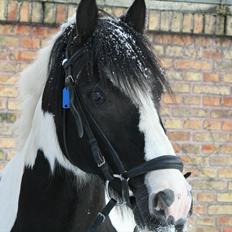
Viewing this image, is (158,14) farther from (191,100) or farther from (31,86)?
(31,86)

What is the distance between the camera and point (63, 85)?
2.12 m

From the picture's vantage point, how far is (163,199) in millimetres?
1733

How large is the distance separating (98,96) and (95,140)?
16 cm

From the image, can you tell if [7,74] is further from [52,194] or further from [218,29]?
[52,194]

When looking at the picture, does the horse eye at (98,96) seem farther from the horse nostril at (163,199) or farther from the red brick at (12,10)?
the red brick at (12,10)

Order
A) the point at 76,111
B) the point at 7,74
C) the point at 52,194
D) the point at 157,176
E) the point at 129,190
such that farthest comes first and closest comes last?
the point at 7,74 < the point at 52,194 < the point at 76,111 < the point at 129,190 < the point at 157,176

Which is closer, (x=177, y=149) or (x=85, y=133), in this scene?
(x=85, y=133)

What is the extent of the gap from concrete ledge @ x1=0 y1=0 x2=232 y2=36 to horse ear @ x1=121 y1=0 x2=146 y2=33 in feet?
6.24

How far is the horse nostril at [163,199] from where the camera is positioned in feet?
5.65

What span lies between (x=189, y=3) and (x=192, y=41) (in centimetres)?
31

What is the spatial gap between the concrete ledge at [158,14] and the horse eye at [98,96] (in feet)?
7.19

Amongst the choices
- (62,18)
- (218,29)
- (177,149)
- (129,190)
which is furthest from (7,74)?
(129,190)

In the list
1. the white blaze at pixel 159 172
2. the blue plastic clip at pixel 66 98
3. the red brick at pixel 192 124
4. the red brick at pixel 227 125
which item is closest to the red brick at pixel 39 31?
the red brick at pixel 192 124

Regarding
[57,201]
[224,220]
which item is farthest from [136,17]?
→ [224,220]
